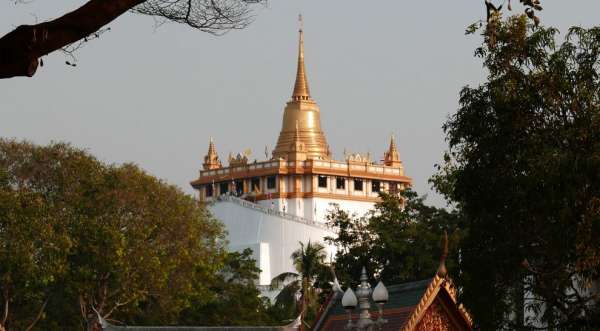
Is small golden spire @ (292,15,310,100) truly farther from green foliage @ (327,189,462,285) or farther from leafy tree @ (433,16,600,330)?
leafy tree @ (433,16,600,330)

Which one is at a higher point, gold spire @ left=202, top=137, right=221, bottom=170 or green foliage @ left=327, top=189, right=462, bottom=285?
gold spire @ left=202, top=137, right=221, bottom=170

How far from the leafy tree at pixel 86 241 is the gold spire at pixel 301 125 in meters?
68.2

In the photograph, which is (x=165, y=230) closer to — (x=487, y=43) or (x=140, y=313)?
(x=140, y=313)

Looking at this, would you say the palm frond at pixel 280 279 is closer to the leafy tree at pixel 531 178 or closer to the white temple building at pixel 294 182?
the white temple building at pixel 294 182

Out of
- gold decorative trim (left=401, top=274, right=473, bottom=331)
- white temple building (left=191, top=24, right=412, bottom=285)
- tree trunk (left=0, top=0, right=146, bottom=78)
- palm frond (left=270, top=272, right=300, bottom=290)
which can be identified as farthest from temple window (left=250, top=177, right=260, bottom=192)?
tree trunk (left=0, top=0, right=146, bottom=78)

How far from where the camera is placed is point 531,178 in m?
24.5

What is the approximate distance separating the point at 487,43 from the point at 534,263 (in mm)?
3758

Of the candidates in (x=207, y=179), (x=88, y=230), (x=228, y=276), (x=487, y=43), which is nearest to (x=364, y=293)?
(x=487, y=43)

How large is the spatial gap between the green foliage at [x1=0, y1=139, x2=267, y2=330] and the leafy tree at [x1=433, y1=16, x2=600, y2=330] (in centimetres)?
3061

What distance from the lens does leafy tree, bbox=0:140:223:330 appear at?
5572cm

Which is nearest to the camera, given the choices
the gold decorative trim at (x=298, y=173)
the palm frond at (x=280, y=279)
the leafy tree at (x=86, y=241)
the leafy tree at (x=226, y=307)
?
the leafy tree at (x=86, y=241)

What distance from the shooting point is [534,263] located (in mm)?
26281

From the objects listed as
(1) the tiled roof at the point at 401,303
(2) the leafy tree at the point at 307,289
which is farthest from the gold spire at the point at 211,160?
(1) the tiled roof at the point at 401,303

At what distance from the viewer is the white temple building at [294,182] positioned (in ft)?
367
